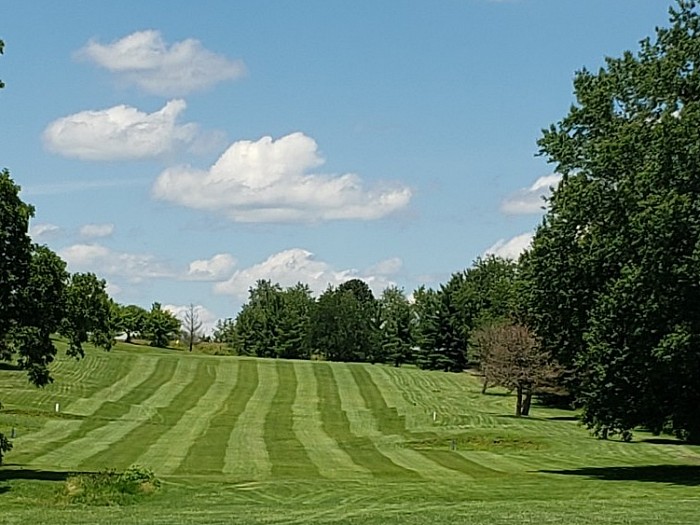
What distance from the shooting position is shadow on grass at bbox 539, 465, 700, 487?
3030 centimetres

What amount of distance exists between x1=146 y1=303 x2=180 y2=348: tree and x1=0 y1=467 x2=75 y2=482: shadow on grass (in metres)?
102

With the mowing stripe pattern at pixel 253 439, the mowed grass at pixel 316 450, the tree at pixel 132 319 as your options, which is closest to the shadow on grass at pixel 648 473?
the mowed grass at pixel 316 450

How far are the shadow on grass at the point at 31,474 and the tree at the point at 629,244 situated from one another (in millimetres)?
14653

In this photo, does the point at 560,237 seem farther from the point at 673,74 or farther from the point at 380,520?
the point at 380,520

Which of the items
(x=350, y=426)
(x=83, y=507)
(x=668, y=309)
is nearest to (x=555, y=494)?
(x=668, y=309)

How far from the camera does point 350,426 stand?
58.6m

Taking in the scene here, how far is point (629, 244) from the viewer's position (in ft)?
94.3

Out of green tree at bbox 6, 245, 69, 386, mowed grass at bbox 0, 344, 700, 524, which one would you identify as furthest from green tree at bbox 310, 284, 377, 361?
green tree at bbox 6, 245, 69, 386

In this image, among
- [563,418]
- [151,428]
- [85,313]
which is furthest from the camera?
[563,418]

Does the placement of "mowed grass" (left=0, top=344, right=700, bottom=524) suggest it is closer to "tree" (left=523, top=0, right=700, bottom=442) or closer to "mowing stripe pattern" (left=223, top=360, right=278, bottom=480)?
"mowing stripe pattern" (left=223, top=360, right=278, bottom=480)

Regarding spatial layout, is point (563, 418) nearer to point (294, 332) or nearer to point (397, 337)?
point (397, 337)

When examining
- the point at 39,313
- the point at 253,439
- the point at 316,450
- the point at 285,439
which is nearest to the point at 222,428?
the point at 253,439

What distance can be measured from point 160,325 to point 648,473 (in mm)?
105545

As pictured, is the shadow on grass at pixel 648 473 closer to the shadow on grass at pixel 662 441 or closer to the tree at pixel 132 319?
the shadow on grass at pixel 662 441
